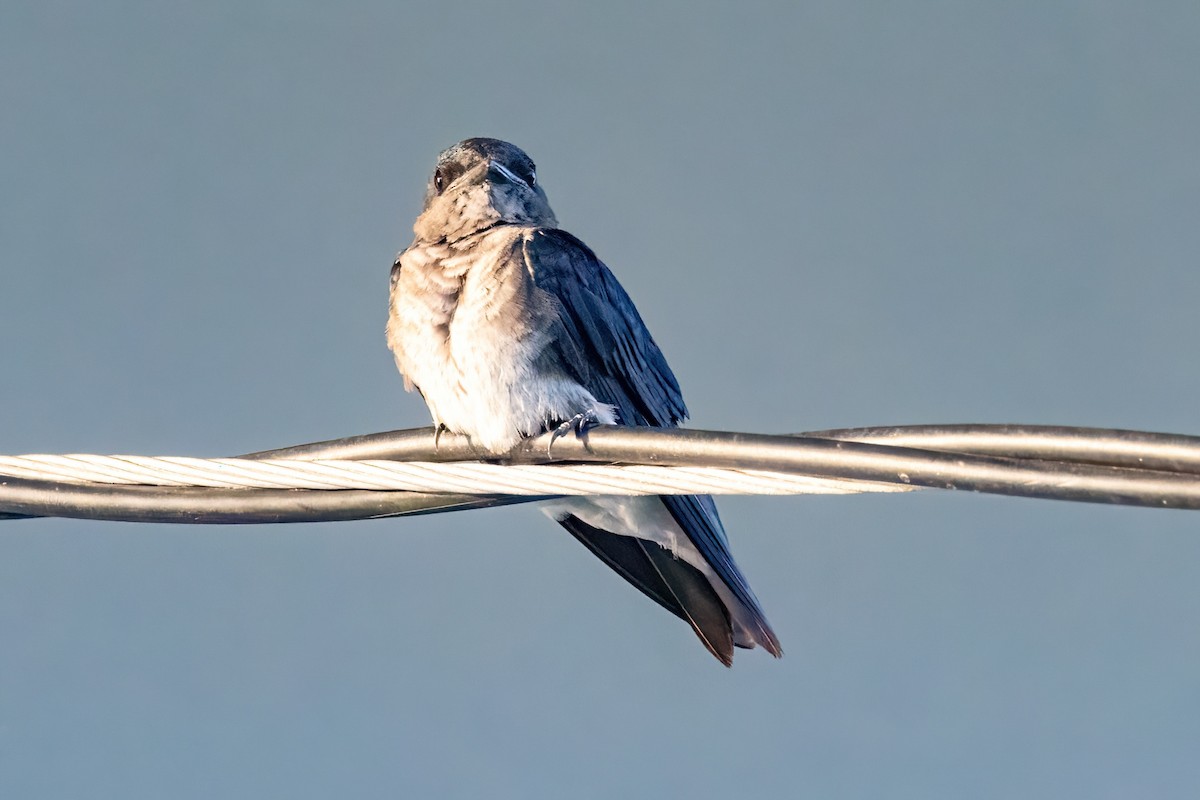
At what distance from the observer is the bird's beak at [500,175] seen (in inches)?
193

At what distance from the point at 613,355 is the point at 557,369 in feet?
0.93

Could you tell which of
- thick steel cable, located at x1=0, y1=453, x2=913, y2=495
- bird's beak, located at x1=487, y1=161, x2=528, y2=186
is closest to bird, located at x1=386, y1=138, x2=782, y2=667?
bird's beak, located at x1=487, y1=161, x2=528, y2=186

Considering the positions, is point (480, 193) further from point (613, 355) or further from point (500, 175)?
point (613, 355)

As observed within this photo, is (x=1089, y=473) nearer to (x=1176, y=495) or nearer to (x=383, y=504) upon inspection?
(x=1176, y=495)

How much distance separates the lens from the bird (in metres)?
4.11

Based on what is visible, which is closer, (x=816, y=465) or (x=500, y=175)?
(x=816, y=465)

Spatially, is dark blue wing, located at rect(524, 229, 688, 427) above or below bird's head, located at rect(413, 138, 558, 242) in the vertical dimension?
below

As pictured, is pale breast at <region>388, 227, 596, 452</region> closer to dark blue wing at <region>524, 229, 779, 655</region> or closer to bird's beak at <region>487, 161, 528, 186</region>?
dark blue wing at <region>524, 229, 779, 655</region>

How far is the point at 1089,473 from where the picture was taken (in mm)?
2365

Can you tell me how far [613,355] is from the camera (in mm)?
4457

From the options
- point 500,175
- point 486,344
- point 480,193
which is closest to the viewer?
point 486,344

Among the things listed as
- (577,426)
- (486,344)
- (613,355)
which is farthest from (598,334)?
(577,426)

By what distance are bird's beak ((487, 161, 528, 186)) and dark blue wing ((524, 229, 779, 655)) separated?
47 cm

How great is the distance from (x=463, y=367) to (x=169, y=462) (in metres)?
1.37
